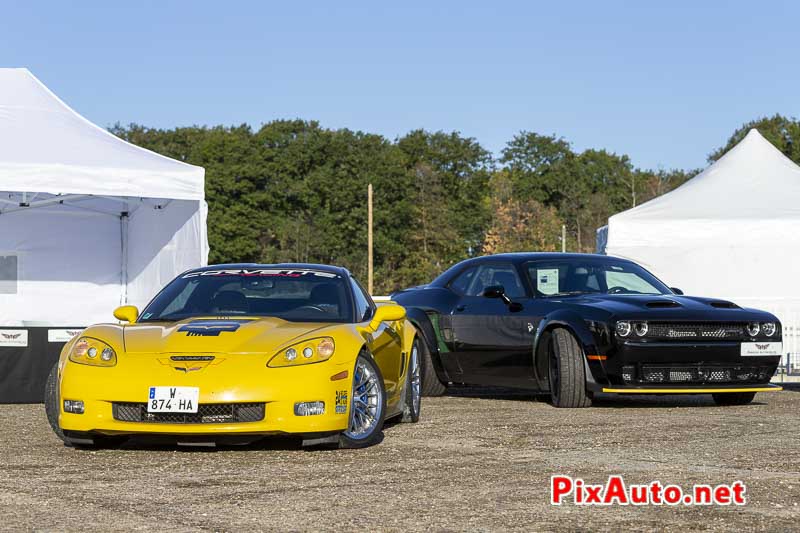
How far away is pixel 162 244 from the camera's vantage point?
1852 centimetres

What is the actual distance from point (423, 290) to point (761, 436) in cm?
509

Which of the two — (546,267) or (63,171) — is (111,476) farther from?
(63,171)

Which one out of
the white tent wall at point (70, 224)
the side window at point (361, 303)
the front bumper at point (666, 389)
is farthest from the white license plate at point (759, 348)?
the white tent wall at point (70, 224)

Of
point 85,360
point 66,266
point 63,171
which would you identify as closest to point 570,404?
point 85,360

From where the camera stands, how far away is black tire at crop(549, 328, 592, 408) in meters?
11.0

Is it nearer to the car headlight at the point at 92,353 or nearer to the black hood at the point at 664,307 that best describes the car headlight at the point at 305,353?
the car headlight at the point at 92,353

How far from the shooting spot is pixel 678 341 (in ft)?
35.7

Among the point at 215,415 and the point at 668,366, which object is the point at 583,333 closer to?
the point at 668,366

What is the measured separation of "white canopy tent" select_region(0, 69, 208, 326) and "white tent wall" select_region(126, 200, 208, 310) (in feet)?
0.05

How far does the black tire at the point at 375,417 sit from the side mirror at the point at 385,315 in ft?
1.94

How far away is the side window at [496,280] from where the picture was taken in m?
12.3

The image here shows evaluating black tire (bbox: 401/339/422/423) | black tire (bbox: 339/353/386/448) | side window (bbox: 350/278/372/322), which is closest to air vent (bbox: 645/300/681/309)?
black tire (bbox: 401/339/422/423)

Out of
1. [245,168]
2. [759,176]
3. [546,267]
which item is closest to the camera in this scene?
[546,267]

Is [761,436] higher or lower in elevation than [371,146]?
lower
